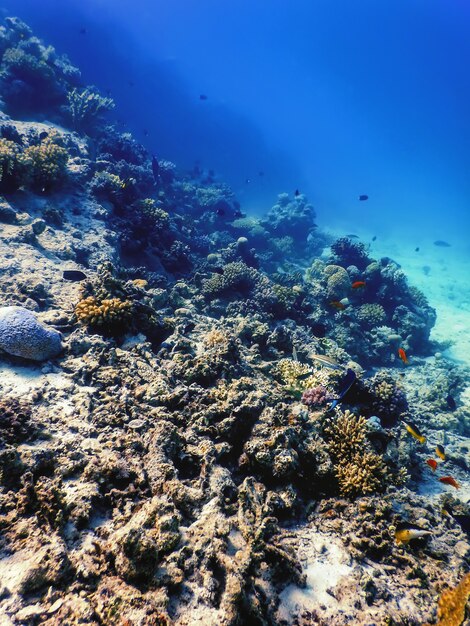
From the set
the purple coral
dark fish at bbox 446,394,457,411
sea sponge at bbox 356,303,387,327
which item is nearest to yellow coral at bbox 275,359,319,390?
the purple coral

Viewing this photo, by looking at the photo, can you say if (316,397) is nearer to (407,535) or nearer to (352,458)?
(352,458)

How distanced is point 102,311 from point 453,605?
570 cm

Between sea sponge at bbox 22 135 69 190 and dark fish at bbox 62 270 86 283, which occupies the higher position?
sea sponge at bbox 22 135 69 190

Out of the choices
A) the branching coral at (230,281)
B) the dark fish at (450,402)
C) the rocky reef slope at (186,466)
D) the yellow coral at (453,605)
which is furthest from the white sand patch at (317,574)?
the dark fish at (450,402)

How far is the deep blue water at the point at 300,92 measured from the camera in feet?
178

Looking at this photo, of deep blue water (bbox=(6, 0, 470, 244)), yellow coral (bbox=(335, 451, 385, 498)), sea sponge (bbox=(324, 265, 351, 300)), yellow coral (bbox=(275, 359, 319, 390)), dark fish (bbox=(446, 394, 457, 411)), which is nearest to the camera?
yellow coral (bbox=(335, 451, 385, 498))

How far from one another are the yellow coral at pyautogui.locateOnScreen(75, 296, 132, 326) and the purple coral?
11.5ft

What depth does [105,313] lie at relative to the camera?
5.49 m

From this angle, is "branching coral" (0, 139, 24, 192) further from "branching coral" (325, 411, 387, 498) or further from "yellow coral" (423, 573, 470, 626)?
"yellow coral" (423, 573, 470, 626)

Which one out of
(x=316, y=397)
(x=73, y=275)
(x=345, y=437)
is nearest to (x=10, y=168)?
(x=73, y=275)

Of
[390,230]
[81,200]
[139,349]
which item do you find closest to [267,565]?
[139,349]

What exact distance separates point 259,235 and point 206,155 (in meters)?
41.1

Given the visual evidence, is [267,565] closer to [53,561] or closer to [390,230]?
[53,561]

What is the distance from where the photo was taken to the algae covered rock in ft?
13.7
